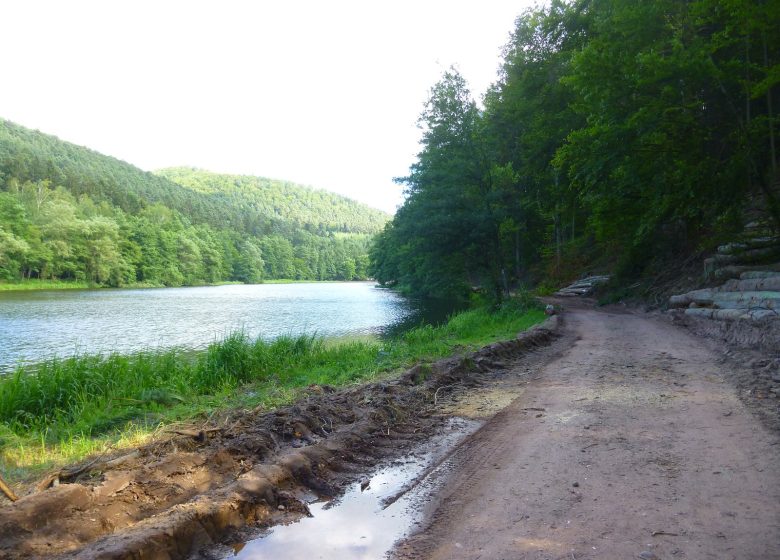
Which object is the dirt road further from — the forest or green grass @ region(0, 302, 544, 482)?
the forest

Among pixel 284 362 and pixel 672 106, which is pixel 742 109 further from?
pixel 284 362

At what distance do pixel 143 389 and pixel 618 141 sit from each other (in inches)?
518

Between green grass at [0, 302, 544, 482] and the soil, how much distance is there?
134 centimetres

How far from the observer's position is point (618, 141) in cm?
1362

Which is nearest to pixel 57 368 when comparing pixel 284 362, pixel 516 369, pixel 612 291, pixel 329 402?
pixel 284 362

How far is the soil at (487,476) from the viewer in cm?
297

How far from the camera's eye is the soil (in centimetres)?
297

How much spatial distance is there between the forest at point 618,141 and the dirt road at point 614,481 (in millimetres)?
8852

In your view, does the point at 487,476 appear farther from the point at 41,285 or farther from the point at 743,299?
the point at 41,285

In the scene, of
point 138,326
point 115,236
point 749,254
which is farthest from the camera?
point 115,236

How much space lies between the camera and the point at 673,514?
324cm

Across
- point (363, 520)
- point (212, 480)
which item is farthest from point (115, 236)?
point (363, 520)

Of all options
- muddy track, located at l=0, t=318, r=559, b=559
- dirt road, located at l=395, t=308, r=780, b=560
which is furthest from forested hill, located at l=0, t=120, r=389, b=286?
dirt road, located at l=395, t=308, r=780, b=560

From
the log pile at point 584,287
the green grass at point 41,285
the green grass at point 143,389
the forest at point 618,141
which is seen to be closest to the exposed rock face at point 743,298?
the forest at point 618,141
